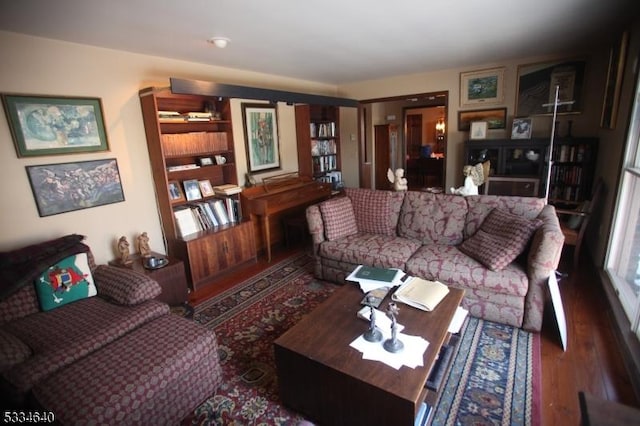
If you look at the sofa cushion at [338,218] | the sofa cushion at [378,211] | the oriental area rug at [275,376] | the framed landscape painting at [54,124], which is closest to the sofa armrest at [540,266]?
the oriental area rug at [275,376]

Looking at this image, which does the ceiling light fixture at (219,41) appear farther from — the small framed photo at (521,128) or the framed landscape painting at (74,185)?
the small framed photo at (521,128)

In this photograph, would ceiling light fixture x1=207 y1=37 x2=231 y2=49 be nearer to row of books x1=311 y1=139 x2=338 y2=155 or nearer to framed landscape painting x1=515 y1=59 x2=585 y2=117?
row of books x1=311 y1=139 x2=338 y2=155

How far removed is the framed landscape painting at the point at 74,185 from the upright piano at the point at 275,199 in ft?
4.38

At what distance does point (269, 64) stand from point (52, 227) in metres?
2.70

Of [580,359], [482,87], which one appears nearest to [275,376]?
[580,359]

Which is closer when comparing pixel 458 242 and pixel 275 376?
pixel 275 376

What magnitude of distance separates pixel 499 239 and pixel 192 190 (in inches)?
115

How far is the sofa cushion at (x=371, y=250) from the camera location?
275 cm

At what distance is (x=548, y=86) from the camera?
4.07 m

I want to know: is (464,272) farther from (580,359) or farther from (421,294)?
(580,359)

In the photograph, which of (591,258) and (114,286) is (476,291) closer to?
(591,258)

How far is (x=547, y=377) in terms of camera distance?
1.84 metres

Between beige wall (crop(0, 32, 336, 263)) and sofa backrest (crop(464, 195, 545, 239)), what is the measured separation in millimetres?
3057

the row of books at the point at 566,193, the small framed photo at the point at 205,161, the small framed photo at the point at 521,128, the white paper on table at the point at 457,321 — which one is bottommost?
the white paper on table at the point at 457,321
